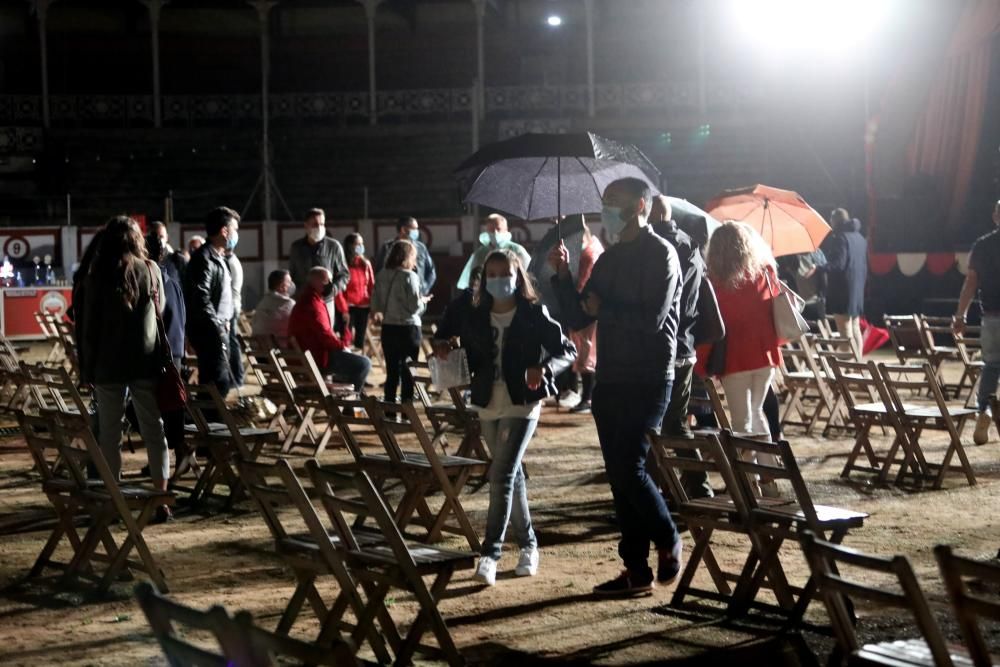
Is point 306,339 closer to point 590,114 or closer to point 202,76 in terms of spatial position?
point 590,114

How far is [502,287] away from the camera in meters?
6.59

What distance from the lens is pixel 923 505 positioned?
865 cm

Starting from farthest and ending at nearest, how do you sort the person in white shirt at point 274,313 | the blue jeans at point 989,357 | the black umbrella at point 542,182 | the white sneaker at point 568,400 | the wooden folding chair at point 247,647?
the white sneaker at point 568,400, the person in white shirt at point 274,313, the blue jeans at point 989,357, the black umbrella at point 542,182, the wooden folding chair at point 247,647

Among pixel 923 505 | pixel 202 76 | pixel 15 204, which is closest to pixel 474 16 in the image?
pixel 202 76

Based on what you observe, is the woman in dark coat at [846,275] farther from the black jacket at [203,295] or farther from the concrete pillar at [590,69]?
the concrete pillar at [590,69]

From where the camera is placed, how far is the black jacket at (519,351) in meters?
6.55

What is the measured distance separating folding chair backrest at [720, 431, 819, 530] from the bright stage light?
65.6 ft

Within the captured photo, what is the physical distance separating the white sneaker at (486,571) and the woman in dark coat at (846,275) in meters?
9.60

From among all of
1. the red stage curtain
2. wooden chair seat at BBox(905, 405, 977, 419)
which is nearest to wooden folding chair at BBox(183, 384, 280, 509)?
wooden chair seat at BBox(905, 405, 977, 419)

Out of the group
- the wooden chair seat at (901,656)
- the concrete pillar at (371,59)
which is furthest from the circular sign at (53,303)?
the wooden chair seat at (901,656)

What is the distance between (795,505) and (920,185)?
63.5 feet

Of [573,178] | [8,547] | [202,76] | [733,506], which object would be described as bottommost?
[8,547]

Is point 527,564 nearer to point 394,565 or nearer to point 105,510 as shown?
point 394,565

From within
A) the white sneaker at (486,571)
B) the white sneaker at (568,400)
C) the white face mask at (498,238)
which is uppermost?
the white face mask at (498,238)
